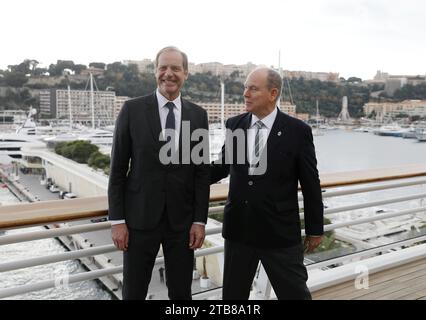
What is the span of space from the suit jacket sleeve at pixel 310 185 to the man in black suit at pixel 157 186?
1.27 ft

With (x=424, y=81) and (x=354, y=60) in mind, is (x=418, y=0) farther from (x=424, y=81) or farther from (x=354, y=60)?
(x=354, y=60)

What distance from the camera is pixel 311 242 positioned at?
155 cm

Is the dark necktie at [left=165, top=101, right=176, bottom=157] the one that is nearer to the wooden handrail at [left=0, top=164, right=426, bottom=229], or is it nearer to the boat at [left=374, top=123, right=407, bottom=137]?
the wooden handrail at [left=0, top=164, right=426, bottom=229]

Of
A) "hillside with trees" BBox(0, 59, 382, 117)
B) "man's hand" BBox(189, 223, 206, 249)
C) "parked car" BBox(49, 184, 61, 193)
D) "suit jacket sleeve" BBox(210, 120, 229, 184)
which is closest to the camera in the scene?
"man's hand" BBox(189, 223, 206, 249)

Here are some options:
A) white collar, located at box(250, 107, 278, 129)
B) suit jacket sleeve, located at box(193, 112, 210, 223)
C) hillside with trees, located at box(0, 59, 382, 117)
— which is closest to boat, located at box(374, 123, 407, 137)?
hillside with trees, located at box(0, 59, 382, 117)

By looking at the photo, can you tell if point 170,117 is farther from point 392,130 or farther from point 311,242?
point 392,130

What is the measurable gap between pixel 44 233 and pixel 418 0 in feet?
21.5

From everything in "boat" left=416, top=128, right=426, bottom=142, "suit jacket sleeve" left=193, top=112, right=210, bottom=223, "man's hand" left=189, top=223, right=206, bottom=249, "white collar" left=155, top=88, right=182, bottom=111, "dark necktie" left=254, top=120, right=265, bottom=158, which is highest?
"white collar" left=155, top=88, right=182, bottom=111

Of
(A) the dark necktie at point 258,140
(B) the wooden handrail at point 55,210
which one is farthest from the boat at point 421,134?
(A) the dark necktie at point 258,140

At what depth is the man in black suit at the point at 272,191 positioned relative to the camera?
1436 mm

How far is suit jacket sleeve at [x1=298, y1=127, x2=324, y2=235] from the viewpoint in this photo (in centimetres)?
143

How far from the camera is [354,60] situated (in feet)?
90.1

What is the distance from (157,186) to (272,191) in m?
0.44

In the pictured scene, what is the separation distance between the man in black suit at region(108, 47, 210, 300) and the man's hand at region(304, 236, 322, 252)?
1.47 ft
